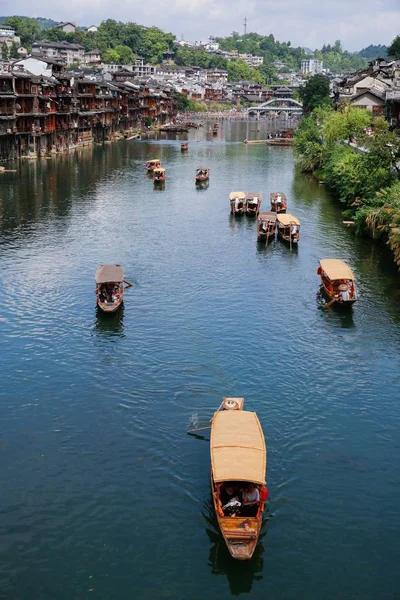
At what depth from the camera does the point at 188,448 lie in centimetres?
2877

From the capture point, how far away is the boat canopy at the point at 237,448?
23531mm

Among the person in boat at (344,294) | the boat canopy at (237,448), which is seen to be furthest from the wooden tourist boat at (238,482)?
the person in boat at (344,294)

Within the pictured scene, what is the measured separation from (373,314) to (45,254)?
26955 mm

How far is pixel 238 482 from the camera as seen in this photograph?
2398 centimetres

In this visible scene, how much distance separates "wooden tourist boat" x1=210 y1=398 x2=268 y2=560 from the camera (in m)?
22.3

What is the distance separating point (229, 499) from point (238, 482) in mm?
669

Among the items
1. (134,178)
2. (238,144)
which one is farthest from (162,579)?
(238,144)

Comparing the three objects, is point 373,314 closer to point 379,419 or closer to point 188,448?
point 379,419

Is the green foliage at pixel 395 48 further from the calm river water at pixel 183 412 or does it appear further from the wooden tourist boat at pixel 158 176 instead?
the calm river water at pixel 183 412

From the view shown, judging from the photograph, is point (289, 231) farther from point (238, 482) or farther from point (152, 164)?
point (152, 164)

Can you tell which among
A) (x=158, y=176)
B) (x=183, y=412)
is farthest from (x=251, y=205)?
(x=183, y=412)

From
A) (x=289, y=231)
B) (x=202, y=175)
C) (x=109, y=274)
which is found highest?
(x=202, y=175)

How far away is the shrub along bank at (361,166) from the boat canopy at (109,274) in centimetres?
2105

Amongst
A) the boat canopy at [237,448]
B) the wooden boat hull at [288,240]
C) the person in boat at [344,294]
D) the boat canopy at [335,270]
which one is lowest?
the boat canopy at [237,448]
